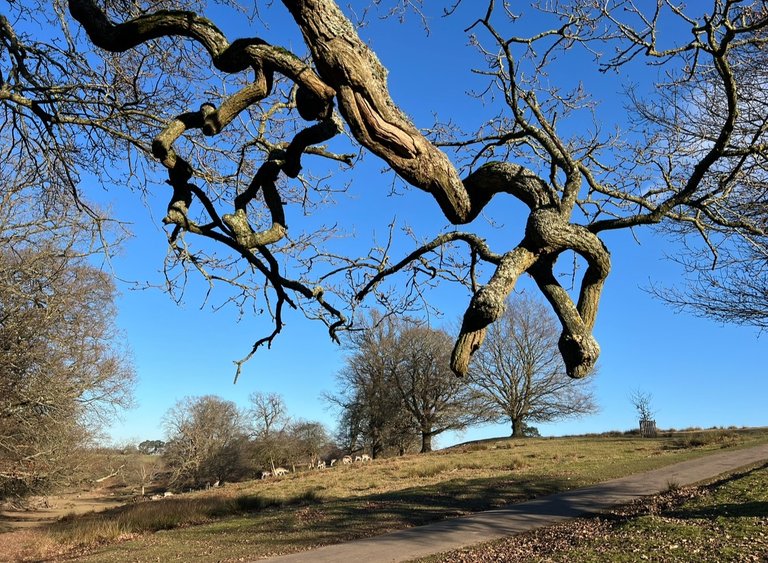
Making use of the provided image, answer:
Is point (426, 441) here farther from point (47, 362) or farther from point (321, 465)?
point (47, 362)

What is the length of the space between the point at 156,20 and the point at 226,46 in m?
0.56

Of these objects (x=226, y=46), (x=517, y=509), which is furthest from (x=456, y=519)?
(x=226, y=46)

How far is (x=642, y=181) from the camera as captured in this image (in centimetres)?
674

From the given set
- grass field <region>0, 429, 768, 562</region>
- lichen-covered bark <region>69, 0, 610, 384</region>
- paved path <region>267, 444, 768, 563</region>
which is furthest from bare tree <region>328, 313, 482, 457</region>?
lichen-covered bark <region>69, 0, 610, 384</region>

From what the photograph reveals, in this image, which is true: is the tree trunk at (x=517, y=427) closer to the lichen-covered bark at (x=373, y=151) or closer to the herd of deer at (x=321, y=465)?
the herd of deer at (x=321, y=465)

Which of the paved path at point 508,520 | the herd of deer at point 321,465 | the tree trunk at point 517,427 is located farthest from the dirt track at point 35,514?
the tree trunk at point 517,427

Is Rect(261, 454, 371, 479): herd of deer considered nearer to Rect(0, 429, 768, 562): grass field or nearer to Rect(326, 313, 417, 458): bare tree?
Rect(326, 313, 417, 458): bare tree

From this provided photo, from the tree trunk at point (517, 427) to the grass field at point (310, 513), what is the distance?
16.7m

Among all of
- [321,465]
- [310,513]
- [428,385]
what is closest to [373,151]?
[310,513]

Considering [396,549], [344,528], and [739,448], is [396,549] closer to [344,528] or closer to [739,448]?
[344,528]

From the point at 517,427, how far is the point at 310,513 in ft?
99.8

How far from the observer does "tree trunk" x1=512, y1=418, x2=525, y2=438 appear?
141ft

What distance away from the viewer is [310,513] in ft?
53.0

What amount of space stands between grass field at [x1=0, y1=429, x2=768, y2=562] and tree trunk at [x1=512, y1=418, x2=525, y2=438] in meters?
16.7
